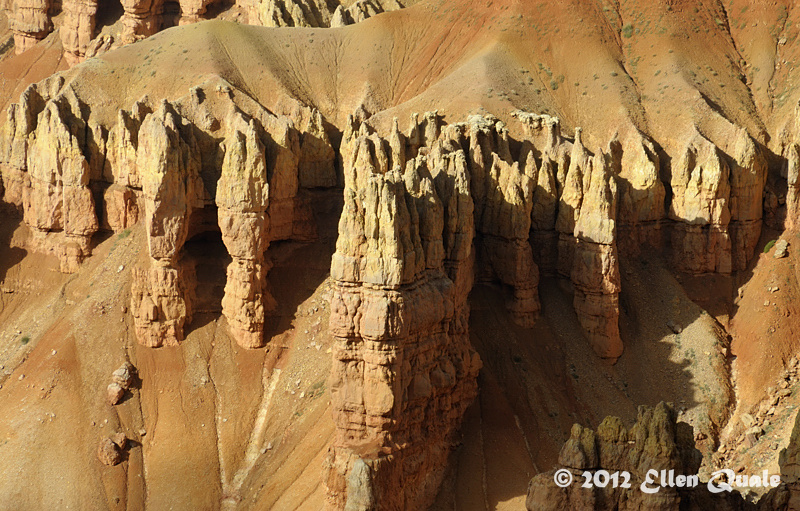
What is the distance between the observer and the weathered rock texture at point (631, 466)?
57.8 meters

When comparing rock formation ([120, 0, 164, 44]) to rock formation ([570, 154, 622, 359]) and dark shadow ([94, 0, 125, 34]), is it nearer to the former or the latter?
dark shadow ([94, 0, 125, 34])

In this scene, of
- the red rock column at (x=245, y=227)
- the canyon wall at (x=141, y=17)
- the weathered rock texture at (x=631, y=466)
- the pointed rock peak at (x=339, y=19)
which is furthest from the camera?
the canyon wall at (x=141, y=17)

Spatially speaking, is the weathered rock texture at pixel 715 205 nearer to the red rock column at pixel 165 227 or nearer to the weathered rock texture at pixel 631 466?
the red rock column at pixel 165 227

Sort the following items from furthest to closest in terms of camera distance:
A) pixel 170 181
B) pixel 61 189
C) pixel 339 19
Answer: pixel 339 19 < pixel 61 189 < pixel 170 181

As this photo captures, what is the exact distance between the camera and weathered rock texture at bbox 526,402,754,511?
190 ft

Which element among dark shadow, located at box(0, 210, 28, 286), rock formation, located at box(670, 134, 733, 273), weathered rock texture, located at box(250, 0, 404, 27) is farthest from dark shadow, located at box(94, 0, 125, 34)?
rock formation, located at box(670, 134, 733, 273)

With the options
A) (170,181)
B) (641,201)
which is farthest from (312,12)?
(641,201)

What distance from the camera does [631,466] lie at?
59312 mm

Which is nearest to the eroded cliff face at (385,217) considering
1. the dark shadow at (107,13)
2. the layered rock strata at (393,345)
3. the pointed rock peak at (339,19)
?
the layered rock strata at (393,345)

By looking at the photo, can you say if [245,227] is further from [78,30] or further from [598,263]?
[78,30]

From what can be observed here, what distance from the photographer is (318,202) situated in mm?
103562

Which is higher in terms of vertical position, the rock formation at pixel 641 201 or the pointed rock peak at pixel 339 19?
the pointed rock peak at pixel 339 19

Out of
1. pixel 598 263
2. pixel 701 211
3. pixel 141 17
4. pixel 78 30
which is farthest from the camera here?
pixel 78 30

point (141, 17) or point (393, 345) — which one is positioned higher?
point (141, 17)
